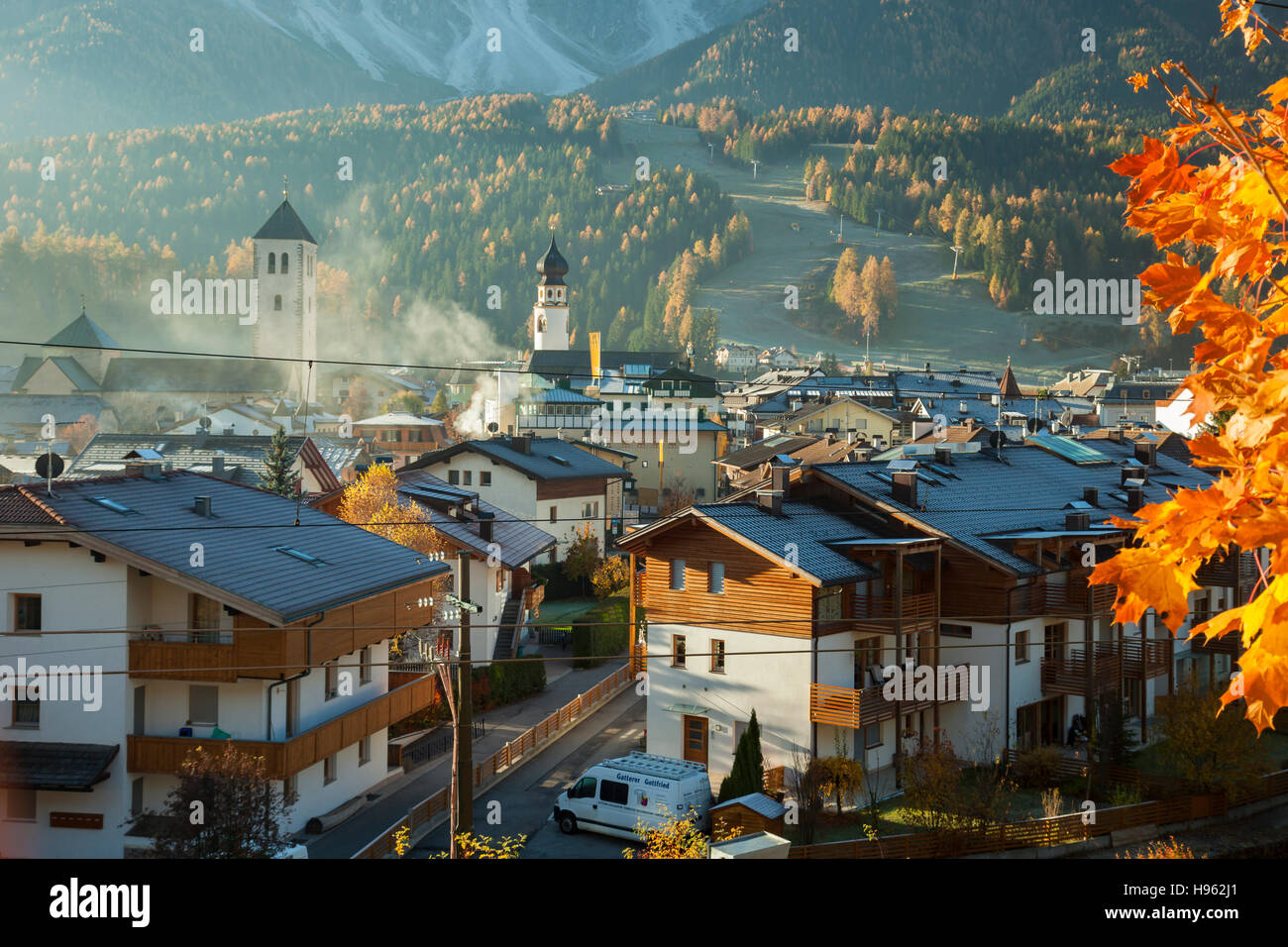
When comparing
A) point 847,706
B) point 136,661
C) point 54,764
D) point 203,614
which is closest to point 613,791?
point 847,706

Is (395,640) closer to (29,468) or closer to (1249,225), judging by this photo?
(1249,225)

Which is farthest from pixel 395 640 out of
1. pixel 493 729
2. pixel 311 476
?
pixel 311 476

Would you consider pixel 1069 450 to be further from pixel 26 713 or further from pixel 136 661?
pixel 26 713

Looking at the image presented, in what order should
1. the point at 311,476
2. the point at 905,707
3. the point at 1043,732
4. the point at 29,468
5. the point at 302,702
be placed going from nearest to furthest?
the point at 302,702 → the point at 905,707 → the point at 1043,732 → the point at 311,476 → the point at 29,468

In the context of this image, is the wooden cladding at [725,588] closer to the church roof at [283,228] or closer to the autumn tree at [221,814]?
the autumn tree at [221,814]

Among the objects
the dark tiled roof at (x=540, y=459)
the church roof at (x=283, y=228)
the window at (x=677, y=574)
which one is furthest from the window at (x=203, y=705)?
the church roof at (x=283, y=228)

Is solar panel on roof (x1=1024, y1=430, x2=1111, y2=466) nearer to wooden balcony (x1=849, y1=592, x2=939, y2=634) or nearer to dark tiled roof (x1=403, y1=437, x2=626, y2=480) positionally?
wooden balcony (x1=849, y1=592, x2=939, y2=634)
